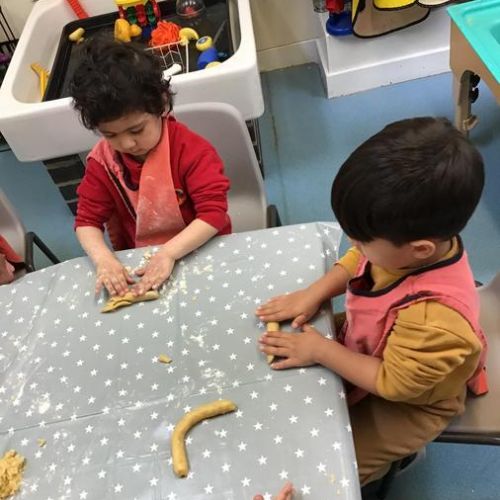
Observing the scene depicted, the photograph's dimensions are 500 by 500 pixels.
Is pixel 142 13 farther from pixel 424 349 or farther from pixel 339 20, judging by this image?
pixel 424 349

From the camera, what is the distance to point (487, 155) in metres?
1.83

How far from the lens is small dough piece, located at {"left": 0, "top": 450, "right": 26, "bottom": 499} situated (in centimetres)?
65

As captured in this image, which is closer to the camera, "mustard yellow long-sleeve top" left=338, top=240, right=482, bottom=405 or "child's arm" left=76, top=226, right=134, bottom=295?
"mustard yellow long-sleeve top" left=338, top=240, right=482, bottom=405

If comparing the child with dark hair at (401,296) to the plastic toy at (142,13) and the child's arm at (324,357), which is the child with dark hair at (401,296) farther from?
the plastic toy at (142,13)

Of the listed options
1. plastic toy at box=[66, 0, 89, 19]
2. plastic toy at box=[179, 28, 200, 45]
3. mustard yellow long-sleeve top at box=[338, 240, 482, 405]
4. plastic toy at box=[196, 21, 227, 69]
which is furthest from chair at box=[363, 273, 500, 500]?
plastic toy at box=[66, 0, 89, 19]

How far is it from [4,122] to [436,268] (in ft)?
4.37

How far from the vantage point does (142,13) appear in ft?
5.95

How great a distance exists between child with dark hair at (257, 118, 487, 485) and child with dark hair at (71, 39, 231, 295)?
27 centimetres

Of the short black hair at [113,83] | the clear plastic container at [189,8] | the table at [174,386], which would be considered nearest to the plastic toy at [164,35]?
the clear plastic container at [189,8]

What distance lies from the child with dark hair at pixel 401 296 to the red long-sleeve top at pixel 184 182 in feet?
0.98

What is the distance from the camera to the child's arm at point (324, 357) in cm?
67

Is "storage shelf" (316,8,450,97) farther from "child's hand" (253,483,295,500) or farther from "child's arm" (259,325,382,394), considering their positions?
"child's hand" (253,483,295,500)

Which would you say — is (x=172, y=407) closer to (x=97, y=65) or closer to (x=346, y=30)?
(x=97, y=65)

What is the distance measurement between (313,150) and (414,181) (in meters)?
1.60
